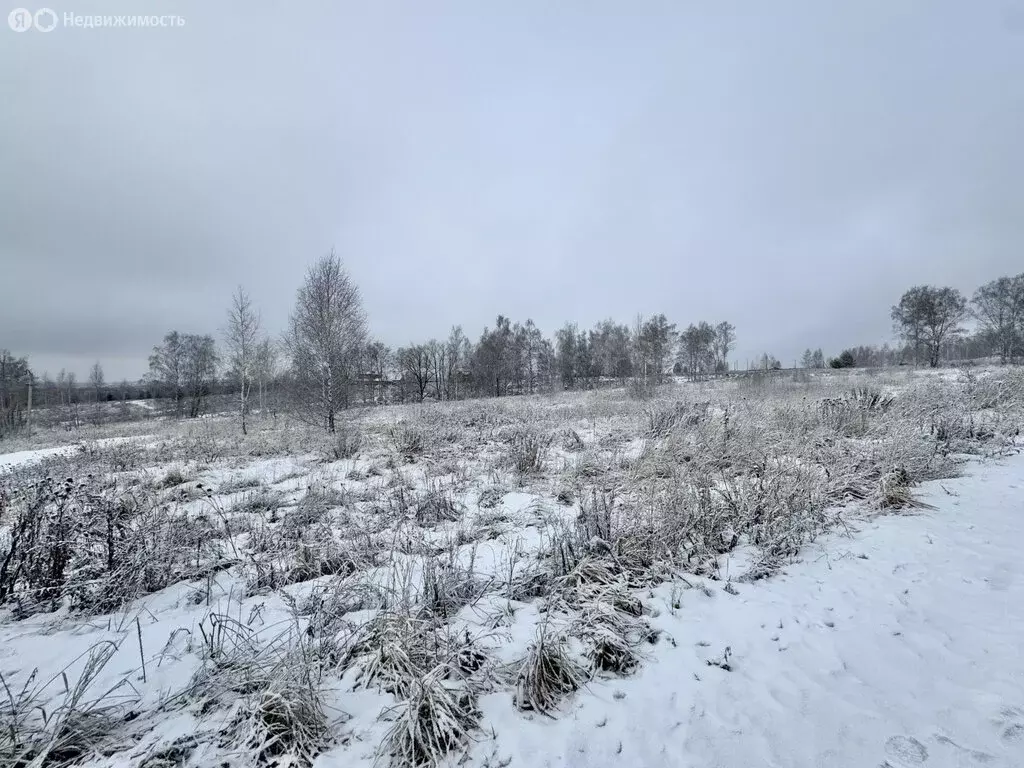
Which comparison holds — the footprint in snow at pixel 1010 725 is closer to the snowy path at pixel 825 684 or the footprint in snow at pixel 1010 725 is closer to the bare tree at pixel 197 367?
the snowy path at pixel 825 684

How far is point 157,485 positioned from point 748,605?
27.7 ft

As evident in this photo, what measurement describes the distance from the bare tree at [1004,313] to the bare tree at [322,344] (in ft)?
158

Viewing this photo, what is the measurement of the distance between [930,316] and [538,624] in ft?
162

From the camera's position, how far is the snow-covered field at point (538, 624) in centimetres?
183

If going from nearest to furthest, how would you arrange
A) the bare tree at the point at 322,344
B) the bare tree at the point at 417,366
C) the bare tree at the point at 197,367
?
the bare tree at the point at 322,344 < the bare tree at the point at 197,367 < the bare tree at the point at 417,366

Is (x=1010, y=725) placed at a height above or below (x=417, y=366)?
below

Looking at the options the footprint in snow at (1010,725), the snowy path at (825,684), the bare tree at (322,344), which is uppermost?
the bare tree at (322,344)

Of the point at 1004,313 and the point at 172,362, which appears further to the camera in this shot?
the point at 172,362

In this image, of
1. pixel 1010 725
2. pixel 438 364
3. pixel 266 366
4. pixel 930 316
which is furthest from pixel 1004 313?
pixel 266 366

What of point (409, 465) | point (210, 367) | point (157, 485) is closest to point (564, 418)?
point (409, 465)

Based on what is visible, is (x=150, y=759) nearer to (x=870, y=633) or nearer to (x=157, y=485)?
(x=870, y=633)

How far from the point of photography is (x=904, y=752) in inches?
67.6

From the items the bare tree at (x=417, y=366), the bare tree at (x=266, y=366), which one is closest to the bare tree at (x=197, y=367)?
the bare tree at (x=266, y=366)

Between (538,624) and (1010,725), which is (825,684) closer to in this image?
(1010,725)
